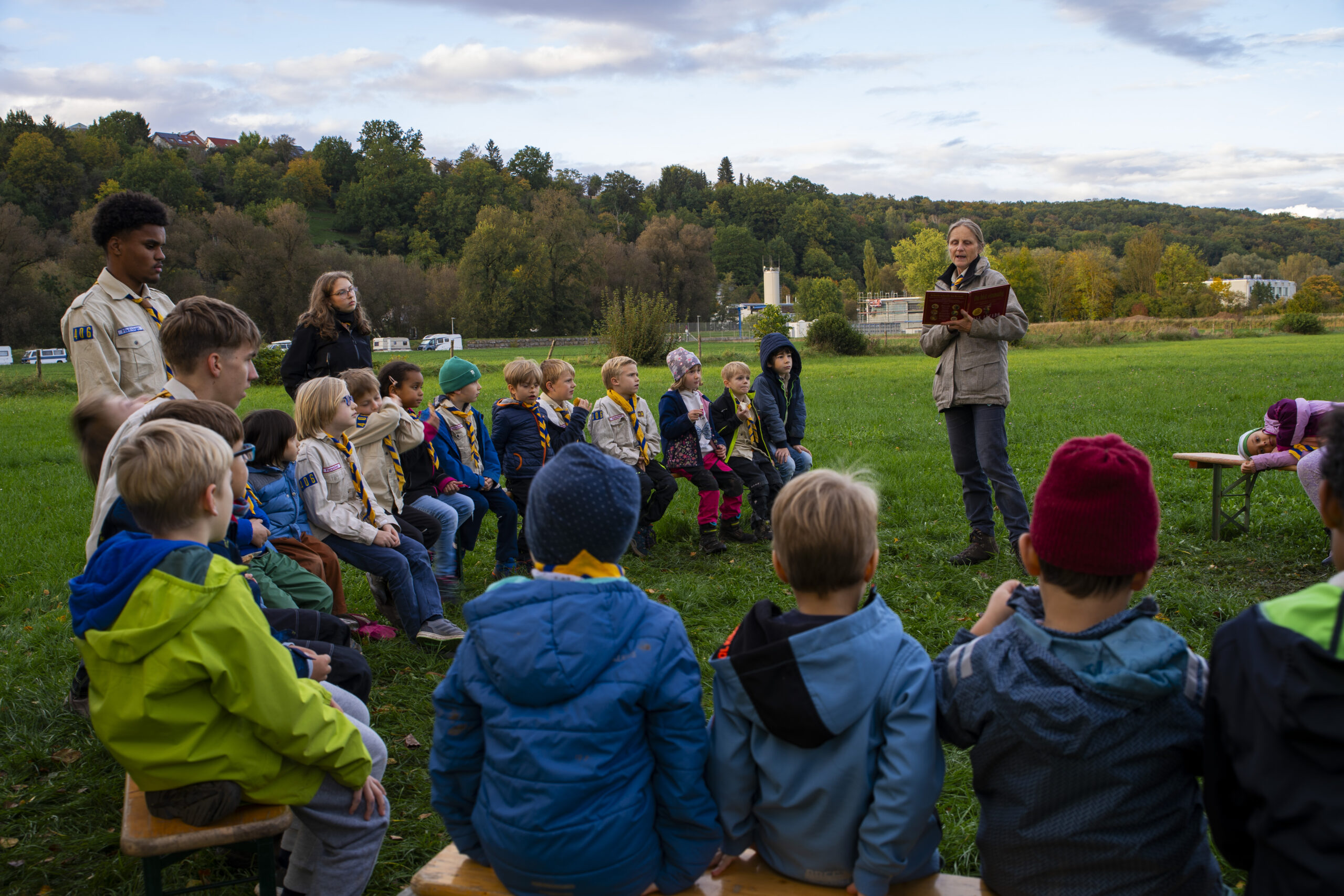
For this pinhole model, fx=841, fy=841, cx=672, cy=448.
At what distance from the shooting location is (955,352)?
20.5 feet

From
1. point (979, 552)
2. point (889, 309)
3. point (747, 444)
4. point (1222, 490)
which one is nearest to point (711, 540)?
point (747, 444)

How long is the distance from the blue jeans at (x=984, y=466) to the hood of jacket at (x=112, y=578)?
527cm

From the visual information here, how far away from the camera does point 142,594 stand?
2.05 meters

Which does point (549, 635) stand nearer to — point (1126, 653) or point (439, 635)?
point (1126, 653)

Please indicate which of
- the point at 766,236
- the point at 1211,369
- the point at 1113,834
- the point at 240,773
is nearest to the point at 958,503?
the point at 1113,834

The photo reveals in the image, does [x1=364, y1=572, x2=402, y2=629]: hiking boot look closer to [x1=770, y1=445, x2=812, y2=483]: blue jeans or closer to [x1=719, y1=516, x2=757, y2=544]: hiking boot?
[x1=719, y1=516, x2=757, y2=544]: hiking boot

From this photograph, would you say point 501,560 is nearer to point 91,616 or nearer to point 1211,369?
point 91,616

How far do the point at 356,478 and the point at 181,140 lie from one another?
16621cm

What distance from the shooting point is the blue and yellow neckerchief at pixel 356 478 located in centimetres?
489

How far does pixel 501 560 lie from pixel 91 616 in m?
4.39

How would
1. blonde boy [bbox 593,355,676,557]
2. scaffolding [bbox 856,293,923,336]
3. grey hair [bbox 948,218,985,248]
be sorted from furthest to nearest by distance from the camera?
scaffolding [bbox 856,293,923,336] → blonde boy [bbox 593,355,676,557] → grey hair [bbox 948,218,985,248]

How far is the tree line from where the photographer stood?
53500mm

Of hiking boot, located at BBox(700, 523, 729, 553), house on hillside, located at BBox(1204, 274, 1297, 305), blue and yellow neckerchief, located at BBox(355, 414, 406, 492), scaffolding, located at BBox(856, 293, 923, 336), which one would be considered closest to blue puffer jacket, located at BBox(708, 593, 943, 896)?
blue and yellow neckerchief, located at BBox(355, 414, 406, 492)

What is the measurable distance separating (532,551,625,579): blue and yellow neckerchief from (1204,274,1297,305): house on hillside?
4133 inches
